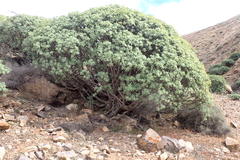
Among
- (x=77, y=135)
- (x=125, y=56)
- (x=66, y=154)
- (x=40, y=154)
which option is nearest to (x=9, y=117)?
(x=77, y=135)

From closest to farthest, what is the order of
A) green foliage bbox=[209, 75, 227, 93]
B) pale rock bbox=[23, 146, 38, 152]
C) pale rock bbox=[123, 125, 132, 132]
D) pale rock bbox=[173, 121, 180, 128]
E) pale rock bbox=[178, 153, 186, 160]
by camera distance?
pale rock bbox=[23, 146, 38, 152] < pale rock bbox=[178, 153, 186, 160] < pale rock bbox=[123, 125, 132, 132] < pale rock bbox=[173, 121, 180, 128] < green foliage bbox=[209, 75, 227, 93]

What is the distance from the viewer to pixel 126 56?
5605mm

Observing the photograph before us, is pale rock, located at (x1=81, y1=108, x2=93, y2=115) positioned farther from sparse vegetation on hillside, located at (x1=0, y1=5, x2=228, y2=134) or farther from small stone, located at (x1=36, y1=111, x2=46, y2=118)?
small stone, located at (x1=36, y1=111, x2=46, y2=118)

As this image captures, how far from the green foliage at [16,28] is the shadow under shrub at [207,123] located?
752 cm

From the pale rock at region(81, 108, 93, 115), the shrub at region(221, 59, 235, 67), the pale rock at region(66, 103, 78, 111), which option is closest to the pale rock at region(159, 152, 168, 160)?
the pale rock at region(81, 108, 93, 115)

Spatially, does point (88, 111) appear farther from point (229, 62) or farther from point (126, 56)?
point (229, 62)

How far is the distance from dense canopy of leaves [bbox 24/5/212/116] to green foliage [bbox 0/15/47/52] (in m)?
1.84

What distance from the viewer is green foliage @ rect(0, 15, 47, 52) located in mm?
8441

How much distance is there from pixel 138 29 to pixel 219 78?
11619 mm

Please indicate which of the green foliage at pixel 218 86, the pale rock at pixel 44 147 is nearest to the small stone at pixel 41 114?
the pale rock at pixel 44 147

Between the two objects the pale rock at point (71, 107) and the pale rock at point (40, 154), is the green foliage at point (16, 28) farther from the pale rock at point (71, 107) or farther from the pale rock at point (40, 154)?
the pale rock at point (40, 154)

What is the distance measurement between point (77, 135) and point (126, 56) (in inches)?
111

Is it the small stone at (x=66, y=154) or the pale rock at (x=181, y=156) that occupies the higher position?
the small stone at (x=66, y=154)

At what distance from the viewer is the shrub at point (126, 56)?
562cm
